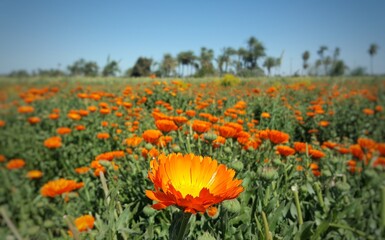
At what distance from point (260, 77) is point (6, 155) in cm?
404

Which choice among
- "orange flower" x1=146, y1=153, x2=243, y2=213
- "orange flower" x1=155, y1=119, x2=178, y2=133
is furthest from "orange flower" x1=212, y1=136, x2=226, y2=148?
"orange flower" x1=146, y1=153, x2=243, y2=213

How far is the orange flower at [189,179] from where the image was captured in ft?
1.68

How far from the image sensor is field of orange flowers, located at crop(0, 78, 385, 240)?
0.69m

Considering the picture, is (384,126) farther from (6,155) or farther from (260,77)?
(6,155)

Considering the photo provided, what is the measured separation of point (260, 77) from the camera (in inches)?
189

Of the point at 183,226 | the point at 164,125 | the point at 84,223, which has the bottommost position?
the point at 84,223

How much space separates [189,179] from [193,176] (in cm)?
2

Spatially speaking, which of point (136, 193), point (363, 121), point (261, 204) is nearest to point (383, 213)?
point (261, 204)

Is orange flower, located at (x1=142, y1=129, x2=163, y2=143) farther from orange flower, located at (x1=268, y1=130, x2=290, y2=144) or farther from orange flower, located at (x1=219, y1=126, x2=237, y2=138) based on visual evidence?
orange flower, located at (x1=268, y1=130, x2=290, y2=144)

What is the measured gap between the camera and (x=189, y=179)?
71 centimetres

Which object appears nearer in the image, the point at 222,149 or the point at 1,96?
the point at 222,149

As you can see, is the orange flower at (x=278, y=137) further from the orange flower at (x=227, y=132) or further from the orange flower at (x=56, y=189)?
the orange flower at (x=56, y=189)

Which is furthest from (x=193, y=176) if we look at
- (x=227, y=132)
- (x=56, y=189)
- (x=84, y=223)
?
(x=56, y=189)

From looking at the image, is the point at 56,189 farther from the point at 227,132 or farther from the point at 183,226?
the point at 183,226
